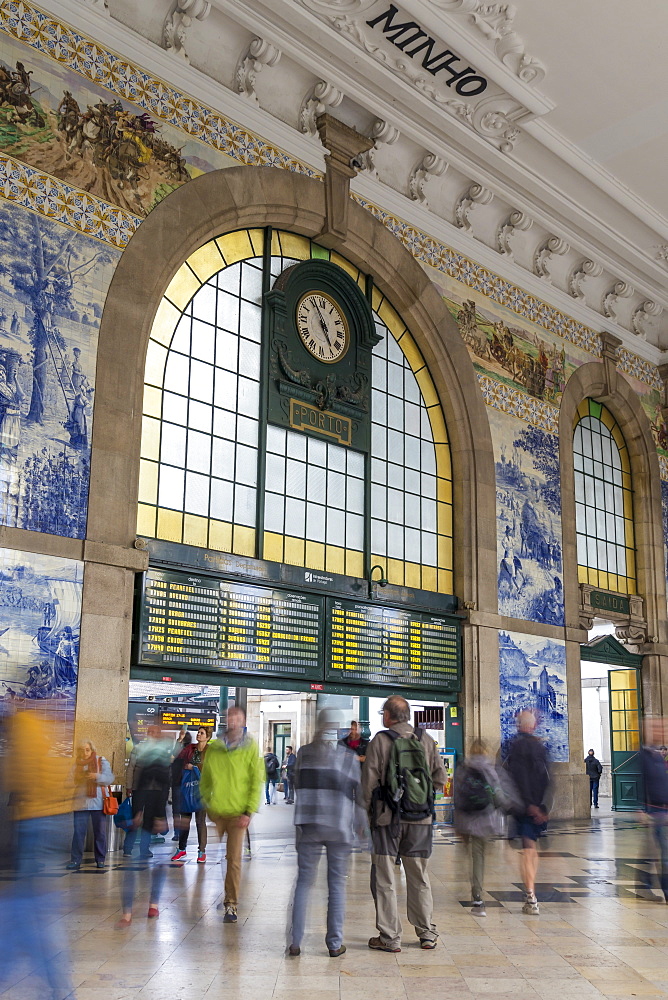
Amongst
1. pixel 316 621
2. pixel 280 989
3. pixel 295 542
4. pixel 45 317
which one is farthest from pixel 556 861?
pixel 45 317

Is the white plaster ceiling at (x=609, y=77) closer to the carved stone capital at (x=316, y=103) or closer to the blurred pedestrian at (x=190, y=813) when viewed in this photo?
the carved stone capital at (x=316, y=103)

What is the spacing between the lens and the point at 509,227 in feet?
56.4

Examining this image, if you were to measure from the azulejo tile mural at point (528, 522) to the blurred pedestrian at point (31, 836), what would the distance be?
38.3 feet

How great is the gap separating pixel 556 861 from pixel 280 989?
663cm

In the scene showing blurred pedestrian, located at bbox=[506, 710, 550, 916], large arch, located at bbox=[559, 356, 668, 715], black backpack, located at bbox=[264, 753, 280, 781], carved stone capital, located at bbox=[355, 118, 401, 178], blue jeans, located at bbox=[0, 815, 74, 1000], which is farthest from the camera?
black backpack, located at bbox=[264, 753, 280, 781]

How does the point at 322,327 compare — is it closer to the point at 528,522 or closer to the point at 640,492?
the point at 528,522

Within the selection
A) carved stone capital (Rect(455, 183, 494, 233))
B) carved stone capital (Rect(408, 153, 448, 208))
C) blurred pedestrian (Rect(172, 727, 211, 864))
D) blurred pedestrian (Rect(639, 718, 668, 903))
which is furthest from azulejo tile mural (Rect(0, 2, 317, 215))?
blurred pedestrian (Rect(639, 718, 668, 903))

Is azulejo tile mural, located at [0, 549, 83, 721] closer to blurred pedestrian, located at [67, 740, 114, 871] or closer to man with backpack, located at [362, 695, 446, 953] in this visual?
blurred pedestrian, located at [67, 740, 114, 871]

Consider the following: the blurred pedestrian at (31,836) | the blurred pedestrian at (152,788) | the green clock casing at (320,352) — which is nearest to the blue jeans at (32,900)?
the blurred pedestrian at (31,836)

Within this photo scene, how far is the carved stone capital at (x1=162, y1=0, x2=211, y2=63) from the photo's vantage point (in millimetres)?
12117

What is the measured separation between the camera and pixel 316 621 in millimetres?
13055

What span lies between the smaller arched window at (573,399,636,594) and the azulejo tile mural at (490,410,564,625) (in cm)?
132

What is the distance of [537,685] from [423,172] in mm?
8596

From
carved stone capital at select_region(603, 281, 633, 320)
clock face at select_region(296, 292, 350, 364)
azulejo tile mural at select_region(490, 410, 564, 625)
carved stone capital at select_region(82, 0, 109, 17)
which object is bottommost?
azulejo tile mural at select_region(490, 410, 564, 625)
